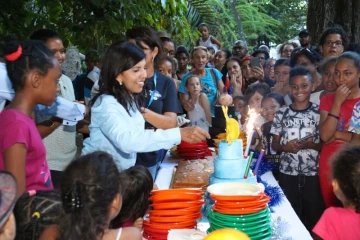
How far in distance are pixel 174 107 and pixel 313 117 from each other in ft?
3.54

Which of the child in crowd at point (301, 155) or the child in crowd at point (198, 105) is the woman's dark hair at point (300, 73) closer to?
the child in crowd at point (301, 155)

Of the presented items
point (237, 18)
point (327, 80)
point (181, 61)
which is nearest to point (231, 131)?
point (327, 80)

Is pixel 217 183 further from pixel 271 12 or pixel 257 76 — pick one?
Answer: pixel 271 12

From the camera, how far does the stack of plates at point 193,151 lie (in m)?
3.87

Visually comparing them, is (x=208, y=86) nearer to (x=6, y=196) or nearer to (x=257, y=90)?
(x=257, y=90)

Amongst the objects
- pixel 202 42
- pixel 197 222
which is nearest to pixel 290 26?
pixel 202 42

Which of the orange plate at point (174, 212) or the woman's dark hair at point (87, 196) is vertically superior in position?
the woman's dark hair at point (87, 196)

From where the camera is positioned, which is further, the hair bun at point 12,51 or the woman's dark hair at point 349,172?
the hair bun at point 12,51

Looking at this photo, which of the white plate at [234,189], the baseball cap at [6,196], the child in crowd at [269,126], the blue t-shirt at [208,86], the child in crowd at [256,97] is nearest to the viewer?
the baseball cap at [6,196]

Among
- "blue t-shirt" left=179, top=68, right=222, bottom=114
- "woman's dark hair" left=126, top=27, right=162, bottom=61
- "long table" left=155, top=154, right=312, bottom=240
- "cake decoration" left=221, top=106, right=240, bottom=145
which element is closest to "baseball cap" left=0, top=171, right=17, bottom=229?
"long table" left=155, top=154, right=312, bottom=240

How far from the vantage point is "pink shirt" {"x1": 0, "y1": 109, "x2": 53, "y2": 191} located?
85.5 inches

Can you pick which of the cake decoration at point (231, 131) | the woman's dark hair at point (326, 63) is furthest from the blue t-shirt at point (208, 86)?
the cake decoration at point (231, 131)

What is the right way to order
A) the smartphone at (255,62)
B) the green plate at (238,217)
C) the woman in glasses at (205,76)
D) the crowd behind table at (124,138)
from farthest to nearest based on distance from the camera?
the smartphone at (255,62)
the woman in glasses at (205,76)
the green plate at (238,217)
the crowd behind table at (124,138)

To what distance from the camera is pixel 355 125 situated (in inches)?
138
